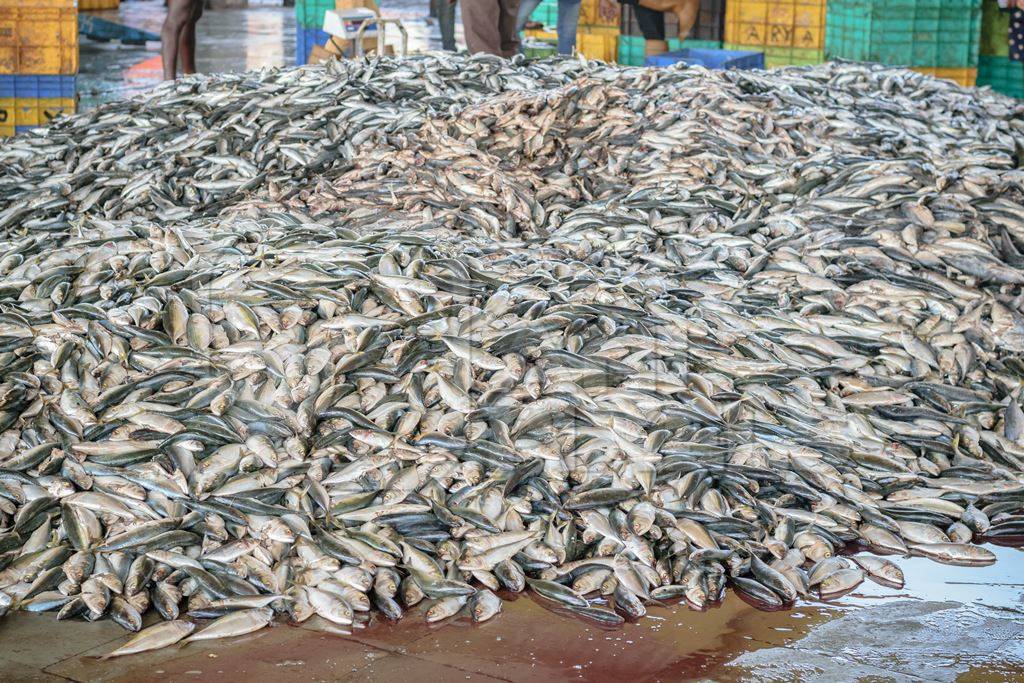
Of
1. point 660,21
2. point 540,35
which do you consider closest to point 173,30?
point 540,35

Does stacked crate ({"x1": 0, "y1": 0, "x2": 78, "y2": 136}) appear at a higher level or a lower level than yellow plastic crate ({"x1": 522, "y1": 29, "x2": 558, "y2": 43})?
lower

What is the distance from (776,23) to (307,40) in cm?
546

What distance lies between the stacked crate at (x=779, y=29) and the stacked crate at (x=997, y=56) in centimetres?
166

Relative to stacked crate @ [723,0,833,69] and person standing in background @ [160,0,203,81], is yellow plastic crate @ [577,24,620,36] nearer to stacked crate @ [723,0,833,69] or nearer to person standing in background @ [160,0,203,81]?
stacked crate @ [723,0,833,69]

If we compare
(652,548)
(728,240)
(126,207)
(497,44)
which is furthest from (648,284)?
(497,44)

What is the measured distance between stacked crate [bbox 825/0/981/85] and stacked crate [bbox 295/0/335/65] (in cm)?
588

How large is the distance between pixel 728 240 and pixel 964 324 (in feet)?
4.08

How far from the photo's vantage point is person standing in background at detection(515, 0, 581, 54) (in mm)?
11008

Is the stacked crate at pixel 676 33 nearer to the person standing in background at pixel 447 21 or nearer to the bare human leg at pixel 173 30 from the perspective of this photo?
the person standing in background at pixel 447 21

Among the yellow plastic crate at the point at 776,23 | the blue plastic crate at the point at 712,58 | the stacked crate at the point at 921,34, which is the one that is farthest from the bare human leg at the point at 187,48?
the stacked crate at the point at 921,34

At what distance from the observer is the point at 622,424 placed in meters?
3.97

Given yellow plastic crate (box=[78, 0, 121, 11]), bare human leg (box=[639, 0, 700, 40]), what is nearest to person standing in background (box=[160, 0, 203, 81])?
bare human leg (box=[639, 0, 700, 40])

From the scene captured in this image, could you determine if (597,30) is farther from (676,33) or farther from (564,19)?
(564,19)

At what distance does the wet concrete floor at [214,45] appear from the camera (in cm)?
1366
